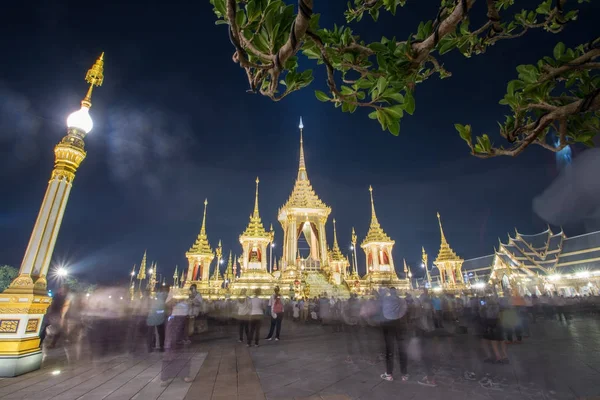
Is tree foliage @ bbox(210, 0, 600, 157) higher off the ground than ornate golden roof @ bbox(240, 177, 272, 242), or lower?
lower

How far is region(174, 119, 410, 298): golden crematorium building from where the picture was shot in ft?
77.4

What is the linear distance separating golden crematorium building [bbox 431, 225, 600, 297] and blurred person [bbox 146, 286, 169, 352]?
28.1 metres

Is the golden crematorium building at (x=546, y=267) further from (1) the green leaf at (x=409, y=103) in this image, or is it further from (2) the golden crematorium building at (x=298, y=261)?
(1) the green leaf at (x=409, y=103)

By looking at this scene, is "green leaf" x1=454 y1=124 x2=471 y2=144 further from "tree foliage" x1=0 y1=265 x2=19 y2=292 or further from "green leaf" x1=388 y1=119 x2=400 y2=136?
"tree foliage" x1=0 y1=265 x2=19 y2=292

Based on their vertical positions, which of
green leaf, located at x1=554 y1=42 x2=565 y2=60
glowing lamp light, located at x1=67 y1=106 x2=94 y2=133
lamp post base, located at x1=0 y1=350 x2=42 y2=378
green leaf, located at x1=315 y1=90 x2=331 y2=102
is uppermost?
glowing lamp light, located at x1=67 y1=106 x2=94 y2=133

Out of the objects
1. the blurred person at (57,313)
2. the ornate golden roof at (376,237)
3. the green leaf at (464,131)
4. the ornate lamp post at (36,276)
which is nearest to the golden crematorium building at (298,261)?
the ornate golden roof at (376,237)

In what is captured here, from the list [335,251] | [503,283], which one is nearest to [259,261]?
[335,251]

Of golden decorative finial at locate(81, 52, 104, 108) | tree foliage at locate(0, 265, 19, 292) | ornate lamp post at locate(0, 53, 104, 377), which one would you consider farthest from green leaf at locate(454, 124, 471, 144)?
tree foliage at locate(0, 265, 19, 292)

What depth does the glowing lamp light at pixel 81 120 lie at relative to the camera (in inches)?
280

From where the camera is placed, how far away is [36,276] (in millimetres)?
5758

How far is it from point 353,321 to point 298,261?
14.9 meters

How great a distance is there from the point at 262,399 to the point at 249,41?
13.7 ft

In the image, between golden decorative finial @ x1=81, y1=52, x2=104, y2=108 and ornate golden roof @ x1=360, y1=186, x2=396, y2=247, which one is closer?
golden decorative finial @ x1=81, y1=52, x2=104, y2=108

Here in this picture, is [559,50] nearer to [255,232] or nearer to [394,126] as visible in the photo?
[394,126]
